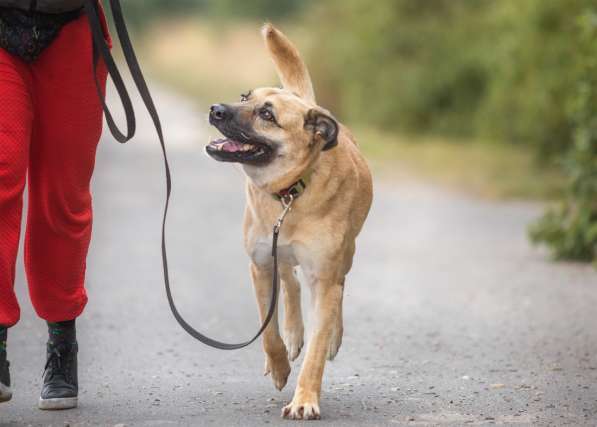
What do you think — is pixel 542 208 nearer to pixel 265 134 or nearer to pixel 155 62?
pixel 265 134

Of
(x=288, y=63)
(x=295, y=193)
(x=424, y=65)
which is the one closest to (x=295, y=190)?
(x=295, y=193)

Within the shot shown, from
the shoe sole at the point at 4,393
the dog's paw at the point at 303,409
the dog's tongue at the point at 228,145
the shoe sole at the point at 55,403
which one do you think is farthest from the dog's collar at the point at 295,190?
the shoe sole at the point at 4,393

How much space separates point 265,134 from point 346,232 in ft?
1.89

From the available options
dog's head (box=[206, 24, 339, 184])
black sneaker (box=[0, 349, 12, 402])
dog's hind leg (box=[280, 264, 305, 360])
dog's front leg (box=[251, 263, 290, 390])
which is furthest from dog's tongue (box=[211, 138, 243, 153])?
black sneaker (box=[0, 349, 12, 402])

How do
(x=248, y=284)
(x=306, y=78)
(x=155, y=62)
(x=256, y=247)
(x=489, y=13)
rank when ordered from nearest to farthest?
(x=256, y=247) < (x=306, y=78) < (x=248, y=284) < (x=489, y=13) < (x=155, y=62)

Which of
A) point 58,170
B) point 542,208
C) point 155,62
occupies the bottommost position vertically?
point 155,62

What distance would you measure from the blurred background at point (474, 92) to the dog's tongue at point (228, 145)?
565 centimetres

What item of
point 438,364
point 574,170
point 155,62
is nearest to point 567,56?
point 574,170

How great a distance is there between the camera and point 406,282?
9.74 meters

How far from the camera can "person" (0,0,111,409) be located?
497 cm

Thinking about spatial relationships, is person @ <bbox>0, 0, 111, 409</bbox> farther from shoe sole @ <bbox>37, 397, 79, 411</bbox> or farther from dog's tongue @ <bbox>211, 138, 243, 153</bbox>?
dog's tongue @ <bbox>211, 138, 243, 153</bbox>

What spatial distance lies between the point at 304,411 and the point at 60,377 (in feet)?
3.61

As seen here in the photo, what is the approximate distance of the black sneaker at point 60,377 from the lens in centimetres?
537

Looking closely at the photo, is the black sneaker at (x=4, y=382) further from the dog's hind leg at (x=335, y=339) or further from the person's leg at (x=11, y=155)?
the dog's hind leg at (x=335, y=339)
